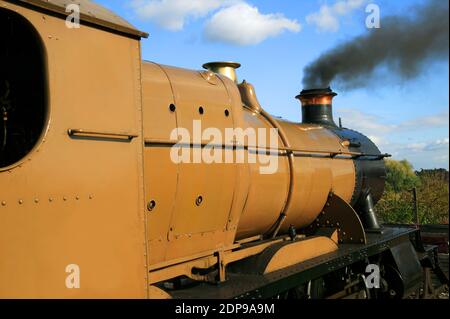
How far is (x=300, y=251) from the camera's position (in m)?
5.09

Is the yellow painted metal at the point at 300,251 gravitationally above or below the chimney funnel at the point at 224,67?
below

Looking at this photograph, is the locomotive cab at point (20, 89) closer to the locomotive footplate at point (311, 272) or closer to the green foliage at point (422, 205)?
the locomotive footplate at point (311, 272)

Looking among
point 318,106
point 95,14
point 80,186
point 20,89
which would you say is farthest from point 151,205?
point 318,106

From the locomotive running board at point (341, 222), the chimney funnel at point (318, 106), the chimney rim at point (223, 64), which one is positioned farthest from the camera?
the chimney funnel at point (318, 106)

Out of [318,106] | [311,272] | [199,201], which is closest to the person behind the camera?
[199,201]

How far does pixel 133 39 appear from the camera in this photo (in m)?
3.07

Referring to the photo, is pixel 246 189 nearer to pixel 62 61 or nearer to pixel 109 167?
pixel 109 167

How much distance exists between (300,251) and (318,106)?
3.70 metres

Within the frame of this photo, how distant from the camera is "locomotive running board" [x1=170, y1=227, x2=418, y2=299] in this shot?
367cm

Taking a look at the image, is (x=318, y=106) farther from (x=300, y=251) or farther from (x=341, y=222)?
(x=300, y=251)

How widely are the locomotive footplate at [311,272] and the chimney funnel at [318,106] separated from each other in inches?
84.0

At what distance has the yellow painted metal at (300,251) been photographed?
4.58m

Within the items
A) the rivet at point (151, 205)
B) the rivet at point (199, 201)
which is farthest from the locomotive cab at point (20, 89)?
the rivet at point (199, 201)

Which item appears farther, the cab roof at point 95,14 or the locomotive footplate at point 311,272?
the locomotive footplate at point 311,272
